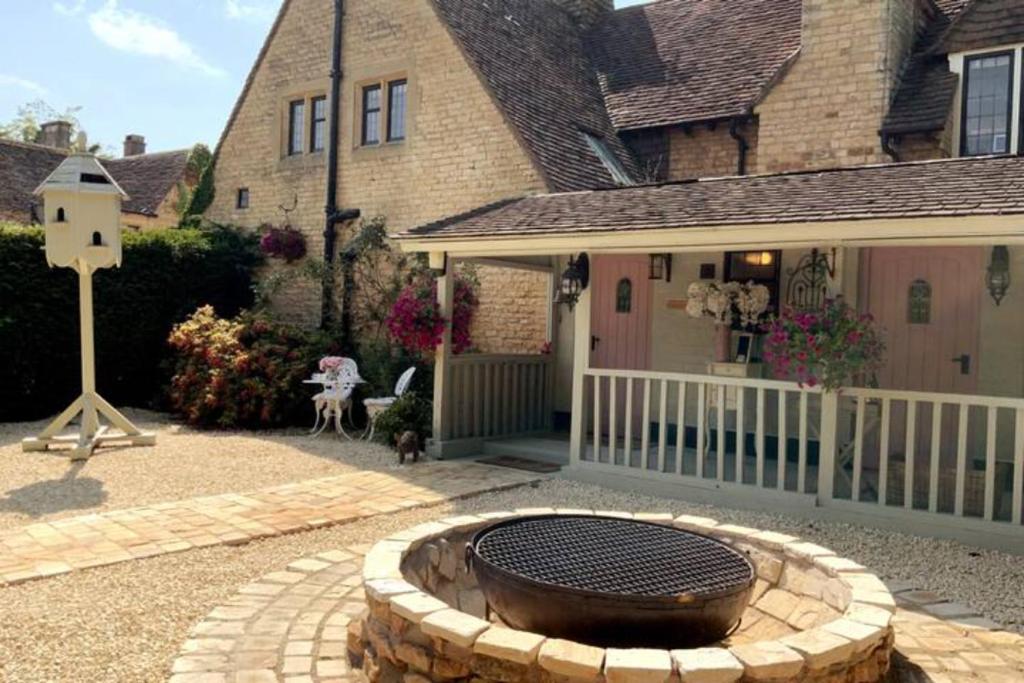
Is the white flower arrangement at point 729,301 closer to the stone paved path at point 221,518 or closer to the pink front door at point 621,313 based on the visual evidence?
the pink front door at point 621,313

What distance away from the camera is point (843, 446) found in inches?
346

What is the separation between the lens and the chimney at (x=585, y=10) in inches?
663

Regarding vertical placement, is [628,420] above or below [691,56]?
below

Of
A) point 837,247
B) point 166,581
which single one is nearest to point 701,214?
point 837,247

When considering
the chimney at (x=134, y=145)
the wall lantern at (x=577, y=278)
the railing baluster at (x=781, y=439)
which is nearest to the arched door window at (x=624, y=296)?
the wall lantern at (x=577, y=278)

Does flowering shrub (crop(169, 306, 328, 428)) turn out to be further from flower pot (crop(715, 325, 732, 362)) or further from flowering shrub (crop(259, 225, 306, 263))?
flower pot (crop(715, 325, 732, 362))

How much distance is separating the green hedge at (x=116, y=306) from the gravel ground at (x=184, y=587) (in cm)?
826

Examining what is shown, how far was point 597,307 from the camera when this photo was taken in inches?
459

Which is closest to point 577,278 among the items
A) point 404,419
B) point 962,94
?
point 404,419

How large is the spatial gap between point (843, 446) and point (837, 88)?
229 inches

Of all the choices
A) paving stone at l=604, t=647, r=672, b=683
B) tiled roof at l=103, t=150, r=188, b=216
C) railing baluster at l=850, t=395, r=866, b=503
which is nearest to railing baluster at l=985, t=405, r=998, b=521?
railing baluster at l=850, t=395, r=866, b=503

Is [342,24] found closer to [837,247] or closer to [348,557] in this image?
[837,247]

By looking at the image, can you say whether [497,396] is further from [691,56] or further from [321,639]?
[691,56]

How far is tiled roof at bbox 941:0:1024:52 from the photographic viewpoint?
10523mm
